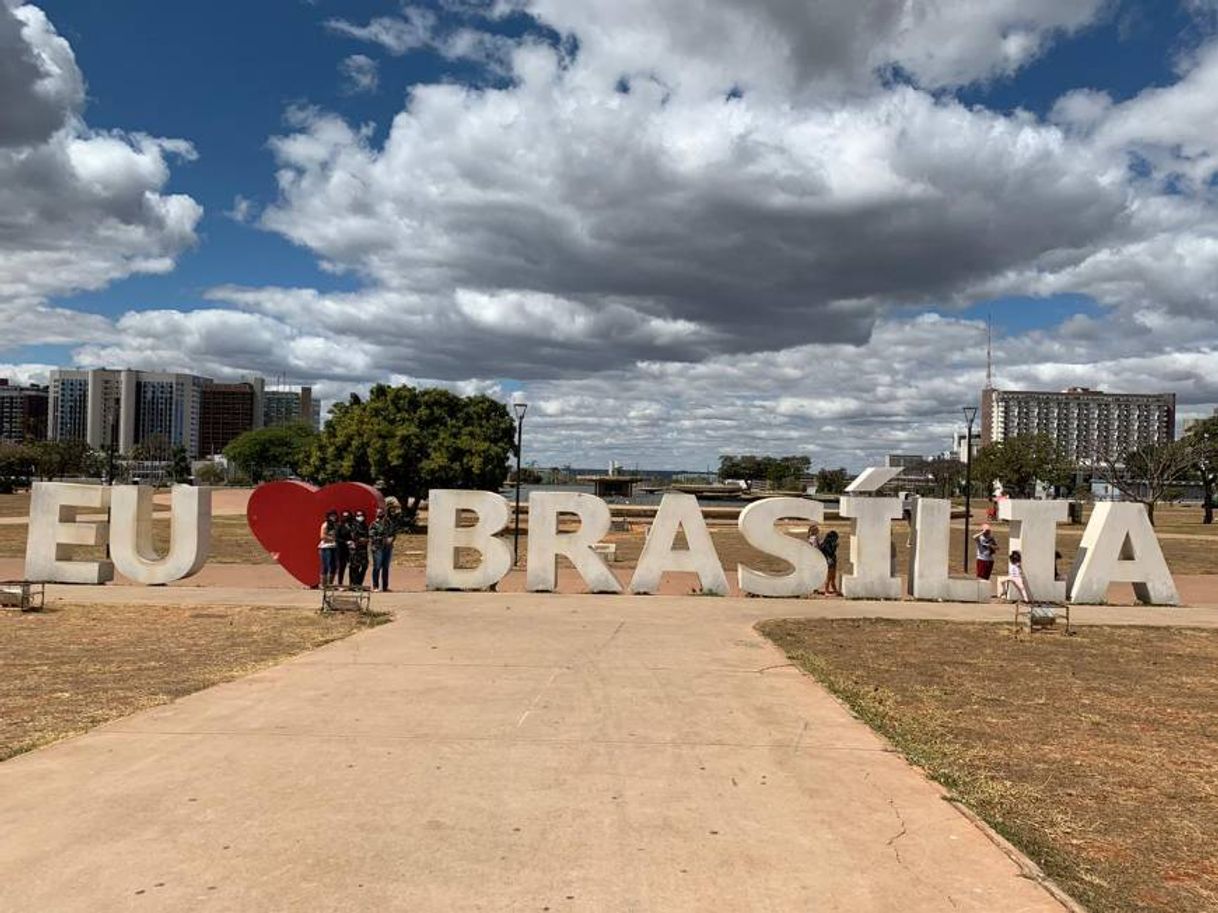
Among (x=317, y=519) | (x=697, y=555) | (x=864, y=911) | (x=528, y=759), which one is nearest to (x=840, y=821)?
(x=864, y=911)

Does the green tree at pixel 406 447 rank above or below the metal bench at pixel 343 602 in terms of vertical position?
above

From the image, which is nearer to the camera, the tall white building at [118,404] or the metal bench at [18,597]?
the metal bench at [18,597]

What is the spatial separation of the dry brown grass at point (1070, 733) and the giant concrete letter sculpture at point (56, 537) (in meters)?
14.6

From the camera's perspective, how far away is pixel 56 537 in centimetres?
2045

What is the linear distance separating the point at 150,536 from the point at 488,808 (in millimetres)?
17054

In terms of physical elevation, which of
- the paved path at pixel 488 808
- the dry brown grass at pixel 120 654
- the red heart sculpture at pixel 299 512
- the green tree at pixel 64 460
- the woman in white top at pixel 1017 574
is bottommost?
the dry brown grass at pixel 120 654

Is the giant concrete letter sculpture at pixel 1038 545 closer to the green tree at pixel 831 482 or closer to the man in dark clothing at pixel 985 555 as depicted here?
the man in dark clothing at pixel 985 555

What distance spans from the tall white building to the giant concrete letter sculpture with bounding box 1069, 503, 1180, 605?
19076 cm

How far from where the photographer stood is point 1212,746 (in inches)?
334

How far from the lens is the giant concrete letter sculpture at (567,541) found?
20094 millimetres

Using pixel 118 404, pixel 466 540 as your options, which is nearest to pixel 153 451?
pixel 118 404

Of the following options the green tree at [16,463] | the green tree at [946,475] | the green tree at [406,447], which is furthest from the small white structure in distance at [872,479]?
the green tree at [16,463]

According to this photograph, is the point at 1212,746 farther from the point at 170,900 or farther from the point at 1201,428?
the point at 1201,428

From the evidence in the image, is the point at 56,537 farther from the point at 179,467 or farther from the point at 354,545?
the point at 179,467
